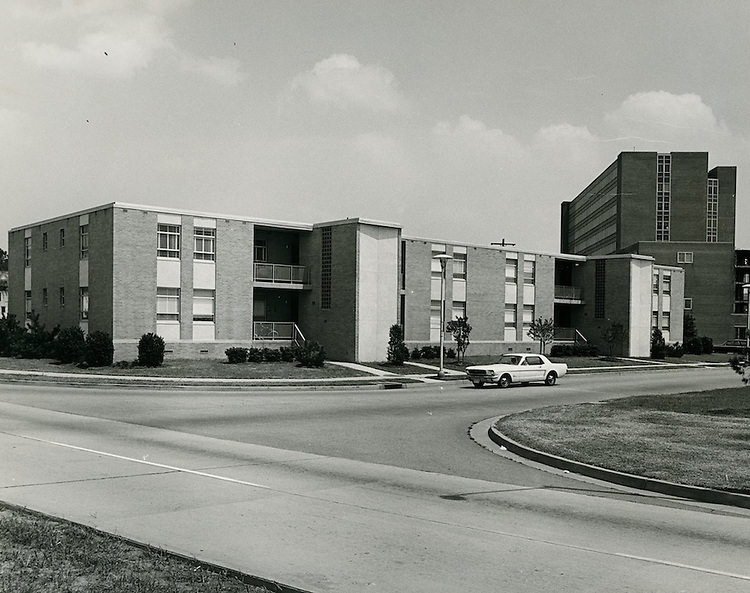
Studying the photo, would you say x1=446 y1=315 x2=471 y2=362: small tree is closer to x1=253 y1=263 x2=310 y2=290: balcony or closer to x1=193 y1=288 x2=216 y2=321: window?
x1=253 y1=263 x2=310 y2=290: balcony

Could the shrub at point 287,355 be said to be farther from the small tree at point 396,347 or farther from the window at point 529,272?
the window at point 529,272

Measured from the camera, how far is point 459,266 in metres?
52.6

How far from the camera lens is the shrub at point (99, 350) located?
35281 millimetres

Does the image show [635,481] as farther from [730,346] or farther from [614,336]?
[730,346]

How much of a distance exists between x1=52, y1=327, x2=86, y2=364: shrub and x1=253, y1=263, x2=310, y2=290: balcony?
9.98 meters

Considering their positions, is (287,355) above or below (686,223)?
below

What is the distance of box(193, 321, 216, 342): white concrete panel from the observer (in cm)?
4022

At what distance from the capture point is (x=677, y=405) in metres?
22.8

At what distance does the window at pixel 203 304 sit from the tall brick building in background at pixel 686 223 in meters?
63.8

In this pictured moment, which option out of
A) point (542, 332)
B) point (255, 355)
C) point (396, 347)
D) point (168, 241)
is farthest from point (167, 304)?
point (542, 332)

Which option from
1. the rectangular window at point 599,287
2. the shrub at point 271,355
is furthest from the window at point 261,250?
the rectangular window at point 599,287

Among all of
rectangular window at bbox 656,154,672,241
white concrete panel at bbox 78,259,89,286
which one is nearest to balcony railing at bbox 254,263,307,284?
white concrete panel at bbox 78,259,89,286

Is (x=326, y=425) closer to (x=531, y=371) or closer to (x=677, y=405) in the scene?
(x=677, y=405)

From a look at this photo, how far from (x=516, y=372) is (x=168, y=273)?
59.3ft
